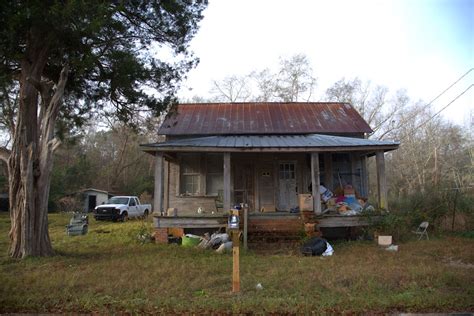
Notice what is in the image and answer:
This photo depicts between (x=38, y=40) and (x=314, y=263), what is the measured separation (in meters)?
9.24

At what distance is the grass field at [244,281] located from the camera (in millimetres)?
5340

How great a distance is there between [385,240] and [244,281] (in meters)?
6.39

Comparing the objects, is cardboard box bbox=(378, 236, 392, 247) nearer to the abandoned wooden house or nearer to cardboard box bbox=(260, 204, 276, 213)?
the abandoned wooden house

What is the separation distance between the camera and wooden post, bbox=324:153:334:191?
15.4 meters

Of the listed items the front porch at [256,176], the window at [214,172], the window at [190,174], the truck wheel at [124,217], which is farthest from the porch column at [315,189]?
the truck wheel at [124,217]

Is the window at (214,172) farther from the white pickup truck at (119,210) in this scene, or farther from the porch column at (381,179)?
the white pickup truck at (119,210)

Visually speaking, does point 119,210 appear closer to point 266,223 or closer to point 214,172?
point 214,172

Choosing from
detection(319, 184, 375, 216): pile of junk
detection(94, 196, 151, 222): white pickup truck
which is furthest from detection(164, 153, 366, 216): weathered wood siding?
detection(94, 196, 151, 222): white pickup truck

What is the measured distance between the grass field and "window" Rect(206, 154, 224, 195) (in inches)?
191

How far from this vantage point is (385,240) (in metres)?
11.4

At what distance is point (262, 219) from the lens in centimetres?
1201

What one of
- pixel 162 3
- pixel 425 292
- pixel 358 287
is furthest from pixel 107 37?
pixel 425 292

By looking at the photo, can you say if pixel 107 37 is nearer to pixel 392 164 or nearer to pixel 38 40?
pixel 38 40

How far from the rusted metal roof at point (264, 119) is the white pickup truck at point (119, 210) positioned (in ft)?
26.9
